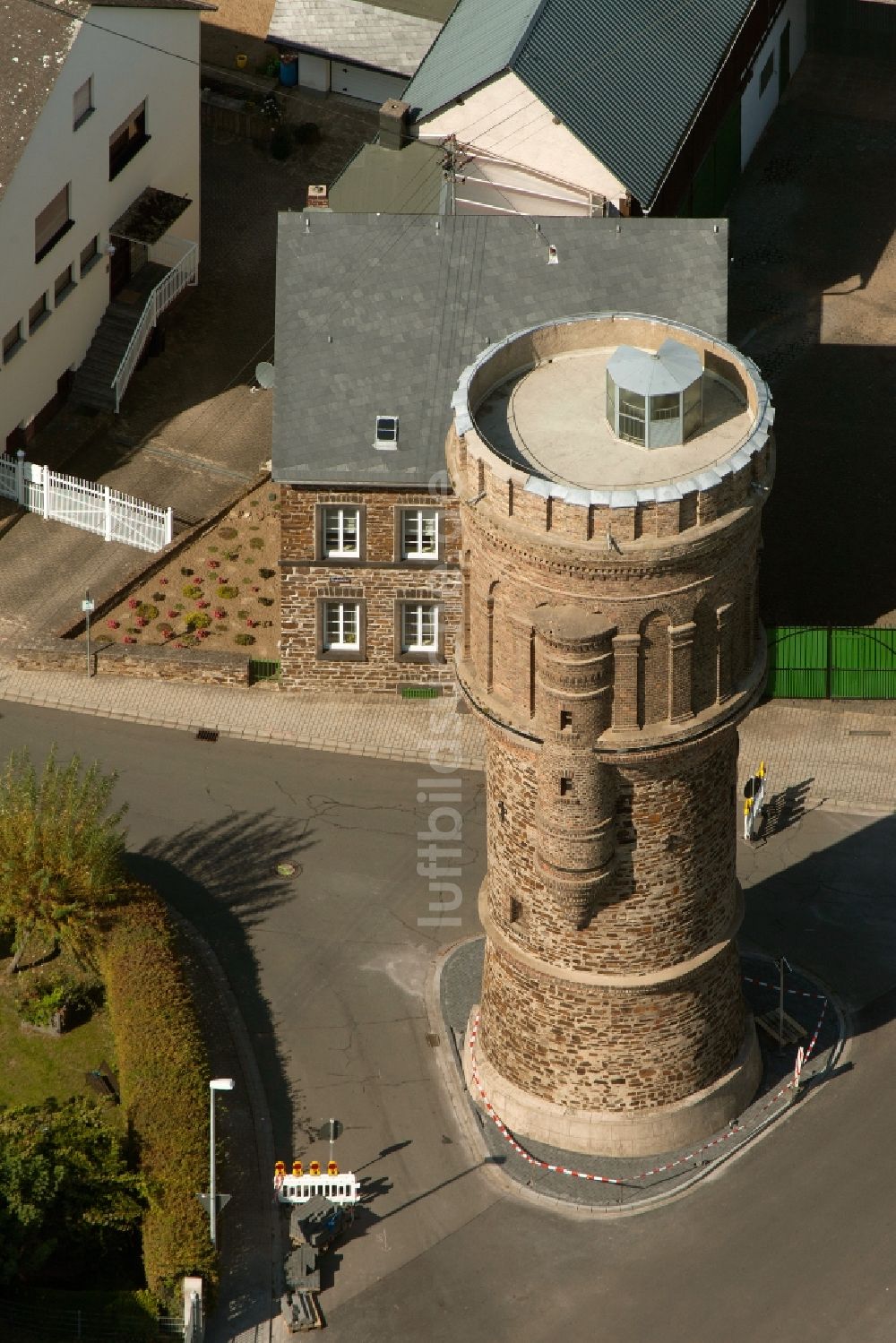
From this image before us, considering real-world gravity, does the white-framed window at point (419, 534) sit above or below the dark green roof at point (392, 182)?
below

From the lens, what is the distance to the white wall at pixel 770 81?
97806mm

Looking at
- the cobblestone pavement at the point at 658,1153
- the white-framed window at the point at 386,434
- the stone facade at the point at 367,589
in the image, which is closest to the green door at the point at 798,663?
the stone facade at the point at 367,589

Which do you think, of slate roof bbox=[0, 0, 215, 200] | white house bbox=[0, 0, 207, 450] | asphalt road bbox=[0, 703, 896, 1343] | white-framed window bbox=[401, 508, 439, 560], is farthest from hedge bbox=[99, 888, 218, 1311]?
slate roof bbox=[0, 0, 215, 200]

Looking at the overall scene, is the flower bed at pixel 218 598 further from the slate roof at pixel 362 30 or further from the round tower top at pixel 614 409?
the round tower top at pixel 614 409

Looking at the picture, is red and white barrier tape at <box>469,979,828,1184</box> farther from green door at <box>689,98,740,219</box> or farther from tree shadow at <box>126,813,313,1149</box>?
green door at <box>689,98,740,219</box>

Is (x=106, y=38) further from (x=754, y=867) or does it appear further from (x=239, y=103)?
(x=754, y=867)

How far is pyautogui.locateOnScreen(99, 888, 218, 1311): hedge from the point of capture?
200ft

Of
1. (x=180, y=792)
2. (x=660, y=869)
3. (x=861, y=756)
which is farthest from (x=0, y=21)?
(x=660, y=869)

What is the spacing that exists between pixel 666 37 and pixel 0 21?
18.8 metres

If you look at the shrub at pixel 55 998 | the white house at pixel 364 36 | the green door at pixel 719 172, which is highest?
the white house at pixel 364 36

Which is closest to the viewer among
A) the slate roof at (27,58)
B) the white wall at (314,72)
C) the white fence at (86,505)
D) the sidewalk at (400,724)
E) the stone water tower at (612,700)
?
the stone water tower at (612,700)

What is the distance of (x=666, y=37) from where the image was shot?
88.6 m

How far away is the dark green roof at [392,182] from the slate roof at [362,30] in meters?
14.4

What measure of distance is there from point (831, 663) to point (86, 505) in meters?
20.5
